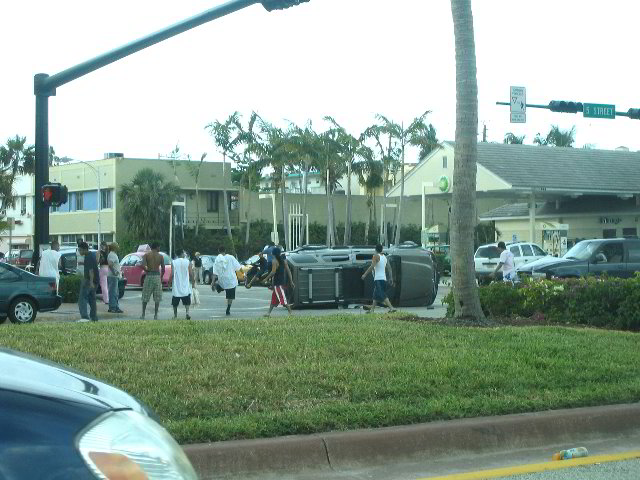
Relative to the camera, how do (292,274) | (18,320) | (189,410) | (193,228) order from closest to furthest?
1. (189,410)
2. (18,320)
3. (292,274)
4. (193,228)

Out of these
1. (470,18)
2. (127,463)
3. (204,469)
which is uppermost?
(470,18)

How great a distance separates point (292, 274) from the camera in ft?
81.5

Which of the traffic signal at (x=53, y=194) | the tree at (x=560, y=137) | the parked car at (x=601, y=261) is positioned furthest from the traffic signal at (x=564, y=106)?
the tree at (x=560, y=137)

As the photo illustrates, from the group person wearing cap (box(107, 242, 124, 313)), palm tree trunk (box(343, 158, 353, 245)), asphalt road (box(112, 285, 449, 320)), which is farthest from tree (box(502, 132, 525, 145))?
person wearing cap (box(107, 242, 124, 313))

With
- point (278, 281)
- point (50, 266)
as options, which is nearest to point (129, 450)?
point (278, 281)

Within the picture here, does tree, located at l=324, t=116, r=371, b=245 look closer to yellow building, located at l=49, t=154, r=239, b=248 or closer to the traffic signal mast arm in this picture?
yellow building, located at l=49, t=154, r=239, b=248

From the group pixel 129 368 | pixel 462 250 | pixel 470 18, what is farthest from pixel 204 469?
pixel 470 18

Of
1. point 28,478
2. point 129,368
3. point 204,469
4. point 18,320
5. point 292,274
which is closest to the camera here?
point 28,478

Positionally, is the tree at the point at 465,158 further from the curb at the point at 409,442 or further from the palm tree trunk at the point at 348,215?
the palm tree trunk at the point at 348,215

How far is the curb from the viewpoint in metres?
7.05

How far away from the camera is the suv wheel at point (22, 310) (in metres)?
20.9

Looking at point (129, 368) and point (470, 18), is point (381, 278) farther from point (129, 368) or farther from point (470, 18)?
point (129, 368)

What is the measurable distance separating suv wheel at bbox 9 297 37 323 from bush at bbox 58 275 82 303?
545cm

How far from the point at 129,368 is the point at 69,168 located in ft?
195
